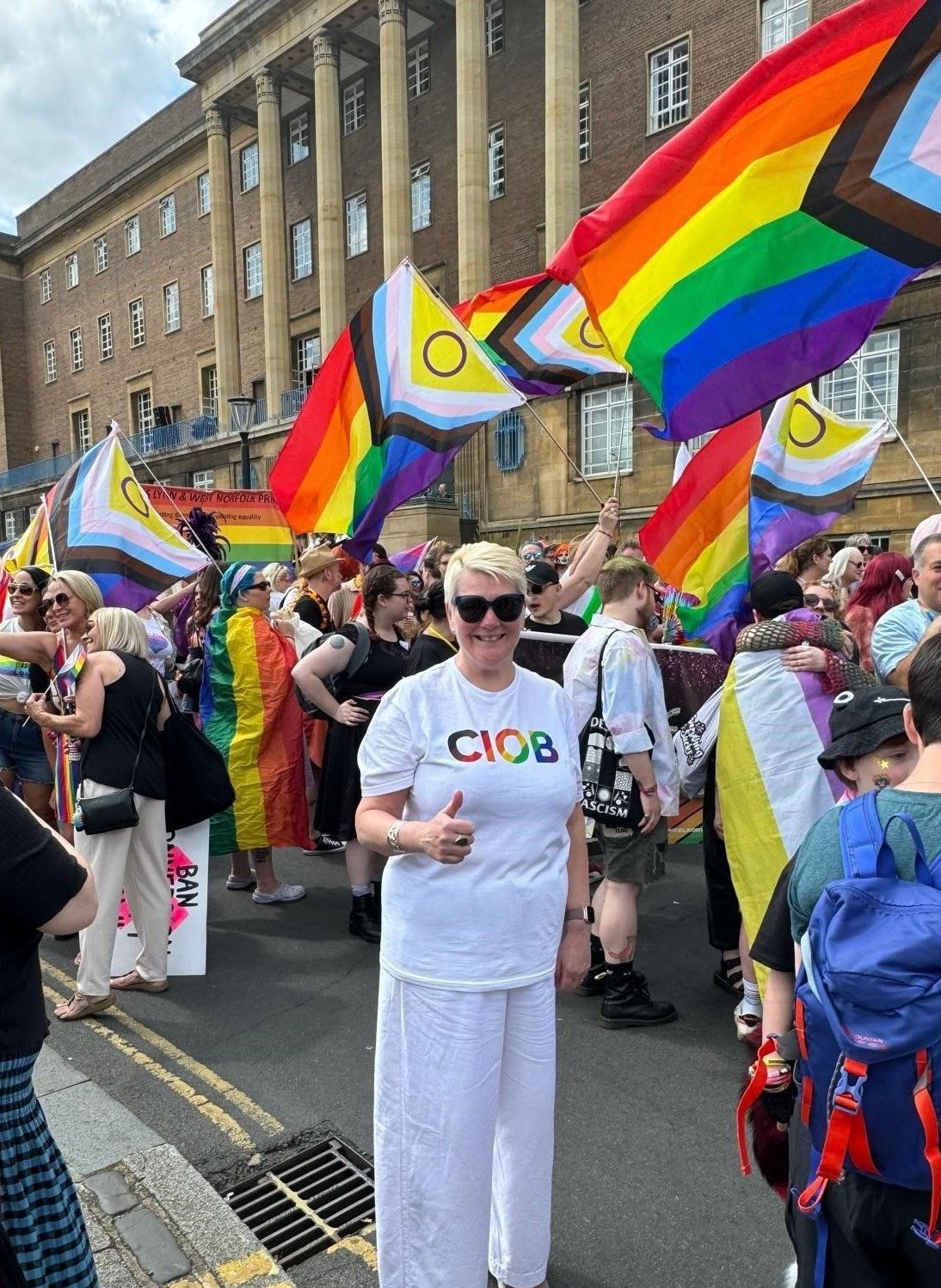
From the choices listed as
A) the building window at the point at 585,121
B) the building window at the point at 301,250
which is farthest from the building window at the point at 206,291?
the building window at the point at 585,121

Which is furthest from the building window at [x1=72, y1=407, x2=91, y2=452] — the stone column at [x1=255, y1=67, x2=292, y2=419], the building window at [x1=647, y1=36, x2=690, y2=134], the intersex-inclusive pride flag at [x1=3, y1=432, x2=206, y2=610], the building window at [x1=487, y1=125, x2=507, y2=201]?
the intersex-inclusive pride flag at [x1=3, y1=432, x2=206, y2=610]

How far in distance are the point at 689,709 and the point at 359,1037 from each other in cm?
237

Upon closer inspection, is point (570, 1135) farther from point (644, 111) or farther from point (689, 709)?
point (644, 111)

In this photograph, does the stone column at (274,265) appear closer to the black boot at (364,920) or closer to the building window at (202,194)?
the building window at (202,194)

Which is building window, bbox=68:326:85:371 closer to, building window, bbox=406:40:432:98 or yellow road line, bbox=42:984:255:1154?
building window, bbox=406:40:432:98

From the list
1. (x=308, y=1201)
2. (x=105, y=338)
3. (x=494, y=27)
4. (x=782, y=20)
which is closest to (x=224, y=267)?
(x=105, y=338)

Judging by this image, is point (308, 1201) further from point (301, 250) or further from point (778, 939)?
point (301, 250)

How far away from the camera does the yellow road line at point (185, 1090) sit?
323 centimetres

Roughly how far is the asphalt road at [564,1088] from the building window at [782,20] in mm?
20213

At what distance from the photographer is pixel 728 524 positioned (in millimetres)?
5324

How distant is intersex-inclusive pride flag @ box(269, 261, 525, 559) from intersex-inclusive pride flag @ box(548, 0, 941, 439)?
5.44ft

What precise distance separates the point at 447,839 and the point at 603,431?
20864mm

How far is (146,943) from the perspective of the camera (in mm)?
4414

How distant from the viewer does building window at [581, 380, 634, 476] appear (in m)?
20.9
